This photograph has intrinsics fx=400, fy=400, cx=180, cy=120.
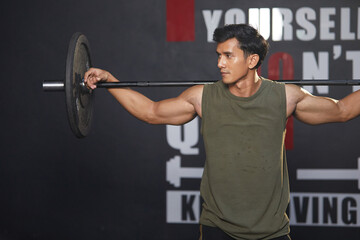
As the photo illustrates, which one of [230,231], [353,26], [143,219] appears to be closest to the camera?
[230,231]

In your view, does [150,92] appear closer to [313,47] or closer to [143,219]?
[143,219]

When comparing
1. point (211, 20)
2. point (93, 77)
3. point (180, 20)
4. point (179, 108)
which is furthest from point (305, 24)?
point (93, 77)

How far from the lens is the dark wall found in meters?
2.87

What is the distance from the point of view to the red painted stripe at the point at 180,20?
2.92m

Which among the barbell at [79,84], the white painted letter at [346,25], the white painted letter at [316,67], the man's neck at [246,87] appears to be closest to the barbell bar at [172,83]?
the barbell at [79,84]

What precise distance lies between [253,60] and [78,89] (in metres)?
0.79

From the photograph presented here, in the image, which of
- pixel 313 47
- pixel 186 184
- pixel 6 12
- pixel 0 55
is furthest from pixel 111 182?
pixel 313 47

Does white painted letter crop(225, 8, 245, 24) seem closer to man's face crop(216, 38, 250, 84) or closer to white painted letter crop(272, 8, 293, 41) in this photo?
white painted letter crop(272, 8, 293, 41)

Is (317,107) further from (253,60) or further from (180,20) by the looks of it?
(180,20)

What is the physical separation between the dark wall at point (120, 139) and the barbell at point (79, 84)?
102 cm

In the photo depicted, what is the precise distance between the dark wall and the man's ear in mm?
1233

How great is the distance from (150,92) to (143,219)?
96 cm

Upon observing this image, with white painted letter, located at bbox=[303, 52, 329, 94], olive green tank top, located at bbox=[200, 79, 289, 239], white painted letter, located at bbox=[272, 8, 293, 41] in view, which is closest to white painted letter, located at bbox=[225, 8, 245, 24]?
white painted letter, located at bbox=[272, 8, 293, 41]

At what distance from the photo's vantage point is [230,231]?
1600 mm
